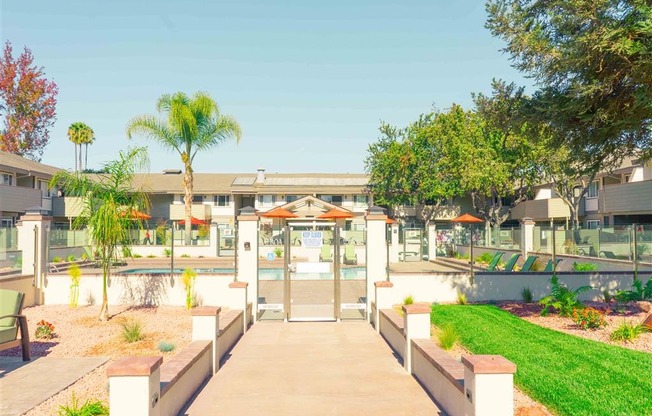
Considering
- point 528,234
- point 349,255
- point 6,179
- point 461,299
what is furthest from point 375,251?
point 6,179

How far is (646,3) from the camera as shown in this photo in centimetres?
956

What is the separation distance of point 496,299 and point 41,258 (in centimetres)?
1343

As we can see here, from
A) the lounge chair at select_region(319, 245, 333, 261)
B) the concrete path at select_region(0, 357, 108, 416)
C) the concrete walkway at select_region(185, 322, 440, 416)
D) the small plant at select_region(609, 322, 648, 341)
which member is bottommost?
the concrete walkway at select_region(185, 322, 440, 416)

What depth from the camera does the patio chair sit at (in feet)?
30.2

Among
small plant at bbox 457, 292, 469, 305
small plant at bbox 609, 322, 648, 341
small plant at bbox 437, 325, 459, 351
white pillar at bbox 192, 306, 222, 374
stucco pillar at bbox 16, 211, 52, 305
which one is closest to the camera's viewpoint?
white pillar at bbox 192, 306, 222, 374

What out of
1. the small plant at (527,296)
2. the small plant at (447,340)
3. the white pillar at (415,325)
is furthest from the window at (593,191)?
the white pillar at (415,325)

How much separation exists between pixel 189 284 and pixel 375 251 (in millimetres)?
5395

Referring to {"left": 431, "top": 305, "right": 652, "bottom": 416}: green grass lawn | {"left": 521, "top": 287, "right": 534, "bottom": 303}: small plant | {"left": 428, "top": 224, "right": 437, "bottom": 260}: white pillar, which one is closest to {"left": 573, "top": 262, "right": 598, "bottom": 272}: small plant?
{"left": 521, "top": 287, "right": 534, "bottom": 303}: small plant

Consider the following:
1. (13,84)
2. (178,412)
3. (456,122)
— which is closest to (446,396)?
(178,412)

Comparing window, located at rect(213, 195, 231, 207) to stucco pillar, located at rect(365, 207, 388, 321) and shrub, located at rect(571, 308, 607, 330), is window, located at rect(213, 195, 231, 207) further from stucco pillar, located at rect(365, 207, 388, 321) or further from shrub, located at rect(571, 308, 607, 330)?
shrub, located at rect(571, 308, 607, 330)

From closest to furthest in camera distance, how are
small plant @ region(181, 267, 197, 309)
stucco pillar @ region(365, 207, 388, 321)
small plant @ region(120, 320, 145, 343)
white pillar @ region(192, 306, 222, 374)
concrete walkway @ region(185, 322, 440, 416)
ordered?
concrete walkway @ region(185, 322, 440, 416), white pillar @ region(192, 306, 222, 374), small plant @ region(120, 320, 145, 343), stucco pillar @ region(365, 207, 388, 321), small plant @ region(181, 267, 197, 309)

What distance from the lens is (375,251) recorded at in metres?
13.9

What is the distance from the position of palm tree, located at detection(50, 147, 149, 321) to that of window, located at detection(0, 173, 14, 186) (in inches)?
1144

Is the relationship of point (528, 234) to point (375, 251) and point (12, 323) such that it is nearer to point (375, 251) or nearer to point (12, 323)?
point (375, 251)
